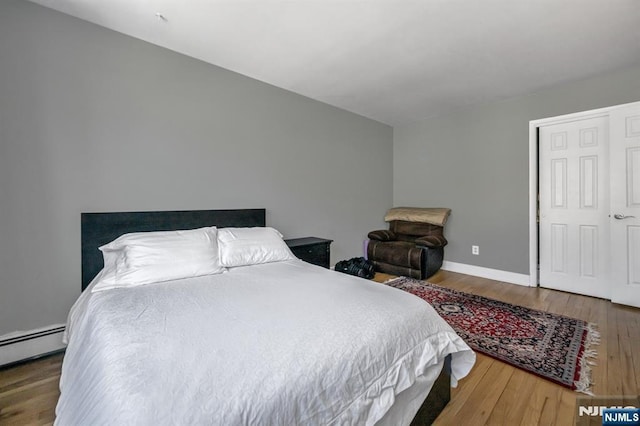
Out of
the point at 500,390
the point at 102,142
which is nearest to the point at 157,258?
the point at 102,142

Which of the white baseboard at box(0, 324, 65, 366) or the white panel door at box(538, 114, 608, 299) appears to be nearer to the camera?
the white baseboard at box(0, 324, 65, 366)

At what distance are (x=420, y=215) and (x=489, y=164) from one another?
1.21 metres

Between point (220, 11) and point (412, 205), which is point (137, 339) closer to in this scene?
point (220, 11)

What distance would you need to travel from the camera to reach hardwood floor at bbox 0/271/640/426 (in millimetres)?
1477

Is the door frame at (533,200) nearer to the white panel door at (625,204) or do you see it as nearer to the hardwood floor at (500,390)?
the white panel door at (625,204)

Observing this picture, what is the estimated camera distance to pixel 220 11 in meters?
2.11

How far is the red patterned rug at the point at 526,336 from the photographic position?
6.07 feet

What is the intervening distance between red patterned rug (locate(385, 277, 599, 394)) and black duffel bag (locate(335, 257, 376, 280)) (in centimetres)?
83

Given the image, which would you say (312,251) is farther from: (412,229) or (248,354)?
(248,354)

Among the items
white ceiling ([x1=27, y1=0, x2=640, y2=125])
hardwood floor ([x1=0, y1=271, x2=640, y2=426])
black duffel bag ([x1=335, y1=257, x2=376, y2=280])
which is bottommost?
hardwood floor ([x1=0, y1=271, x2=640, y2=426])

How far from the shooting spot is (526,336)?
2.29 m

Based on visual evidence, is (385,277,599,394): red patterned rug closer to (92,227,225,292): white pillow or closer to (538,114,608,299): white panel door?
(538,114,608,299): white panel door

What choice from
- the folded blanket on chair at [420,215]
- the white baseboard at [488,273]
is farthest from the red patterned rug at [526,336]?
the folded blanket on chair at [420,215]

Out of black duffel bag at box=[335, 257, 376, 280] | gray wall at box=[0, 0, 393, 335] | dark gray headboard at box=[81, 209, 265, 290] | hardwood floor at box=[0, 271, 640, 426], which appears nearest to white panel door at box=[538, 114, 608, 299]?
hardwood floor at box=[0, 271, 640, 426]
